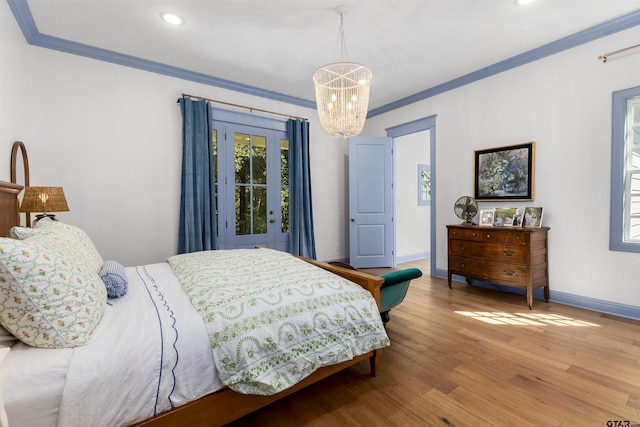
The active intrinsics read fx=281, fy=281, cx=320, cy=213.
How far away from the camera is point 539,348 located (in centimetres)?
217

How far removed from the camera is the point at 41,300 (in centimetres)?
103

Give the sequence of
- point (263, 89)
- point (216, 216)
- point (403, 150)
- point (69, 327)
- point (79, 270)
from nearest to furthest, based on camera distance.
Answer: point (69, 327) → point (79, 270) → point (216, 216) → point (263, 89) → point (403, 150)

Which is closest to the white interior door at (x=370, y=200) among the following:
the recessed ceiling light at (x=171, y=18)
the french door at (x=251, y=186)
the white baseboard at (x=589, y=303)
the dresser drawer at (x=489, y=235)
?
the french door at (x=251, y=186)

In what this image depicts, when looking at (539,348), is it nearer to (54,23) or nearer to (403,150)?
(403,150)

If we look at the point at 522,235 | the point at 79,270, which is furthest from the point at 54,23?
the point at 522,235

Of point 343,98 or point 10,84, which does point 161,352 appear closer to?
point 343,98

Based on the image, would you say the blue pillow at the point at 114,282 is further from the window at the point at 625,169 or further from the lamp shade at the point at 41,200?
the window at the point at 625,169

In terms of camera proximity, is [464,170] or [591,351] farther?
[464,170]

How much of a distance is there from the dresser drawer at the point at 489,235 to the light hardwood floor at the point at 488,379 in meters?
0.78

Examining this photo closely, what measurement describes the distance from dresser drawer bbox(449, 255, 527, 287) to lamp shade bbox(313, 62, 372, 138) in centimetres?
222

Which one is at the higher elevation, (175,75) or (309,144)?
(175,75)

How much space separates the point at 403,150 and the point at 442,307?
346cm

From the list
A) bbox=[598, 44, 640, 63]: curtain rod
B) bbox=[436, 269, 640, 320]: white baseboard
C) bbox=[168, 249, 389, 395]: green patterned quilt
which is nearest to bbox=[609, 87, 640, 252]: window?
bbox=[598, 44, 640, 63]: curtain rod

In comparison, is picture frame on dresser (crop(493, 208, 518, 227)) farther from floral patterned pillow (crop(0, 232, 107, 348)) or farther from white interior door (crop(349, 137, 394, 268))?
floral patterned pillow (crop(0, 232, 107, 348))
